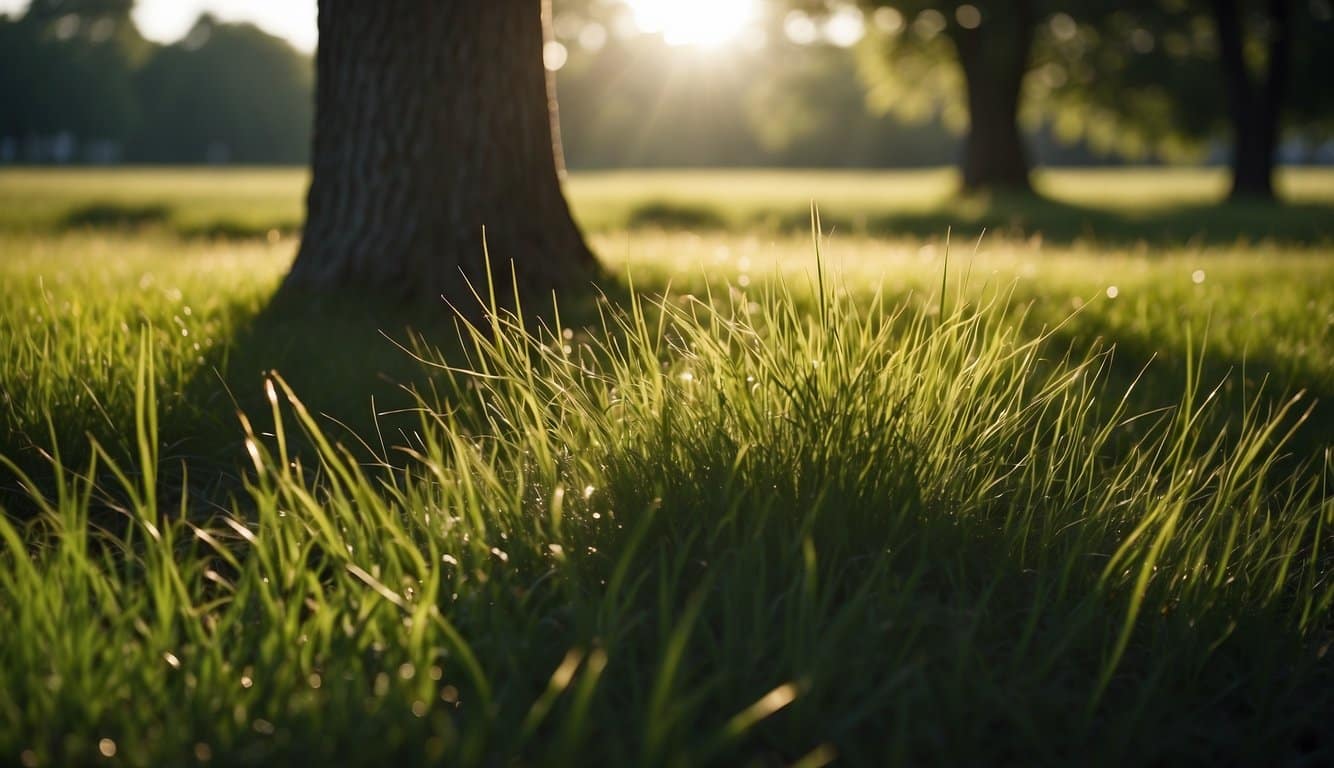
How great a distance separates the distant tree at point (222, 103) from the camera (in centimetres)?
6850

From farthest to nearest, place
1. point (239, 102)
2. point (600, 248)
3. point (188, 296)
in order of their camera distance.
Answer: point (239, 102)
point (600, 248)
point (188, 296)

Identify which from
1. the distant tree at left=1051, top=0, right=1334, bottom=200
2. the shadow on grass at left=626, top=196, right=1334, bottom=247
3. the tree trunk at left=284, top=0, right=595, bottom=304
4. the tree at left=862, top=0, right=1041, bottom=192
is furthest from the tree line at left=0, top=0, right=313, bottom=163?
the tree trunk at left=284, top=0, right=595, bottom=304

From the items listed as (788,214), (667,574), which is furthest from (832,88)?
(667,574)

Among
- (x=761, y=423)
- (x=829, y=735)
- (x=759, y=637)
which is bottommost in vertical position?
(x=829, y=735)

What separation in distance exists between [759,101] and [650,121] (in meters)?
31.1

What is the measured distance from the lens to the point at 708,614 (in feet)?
6.05

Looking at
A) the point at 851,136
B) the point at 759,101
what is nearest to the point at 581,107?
the point at 759,101

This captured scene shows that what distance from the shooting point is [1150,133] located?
2414cm

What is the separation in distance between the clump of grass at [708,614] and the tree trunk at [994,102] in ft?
53.3

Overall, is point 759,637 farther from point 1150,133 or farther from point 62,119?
point 62,119

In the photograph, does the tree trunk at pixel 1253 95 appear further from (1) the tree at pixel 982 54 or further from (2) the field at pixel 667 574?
(2) the field at pixel 667 574

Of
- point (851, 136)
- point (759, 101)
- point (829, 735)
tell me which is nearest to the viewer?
point (829, 735)

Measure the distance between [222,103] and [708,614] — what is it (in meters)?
76.3

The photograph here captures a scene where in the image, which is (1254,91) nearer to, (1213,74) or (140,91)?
(1213,74)
